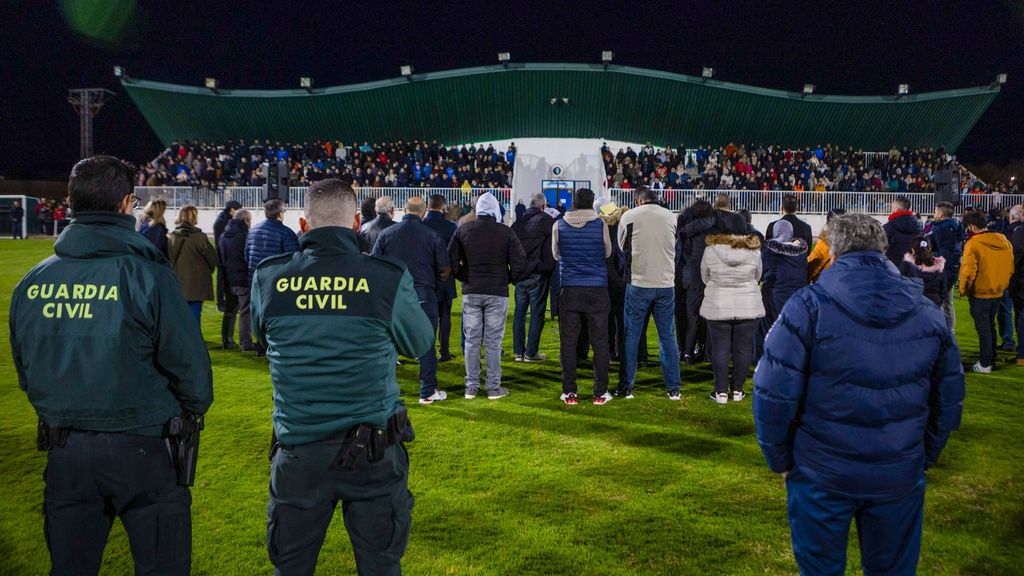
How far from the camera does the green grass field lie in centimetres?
353

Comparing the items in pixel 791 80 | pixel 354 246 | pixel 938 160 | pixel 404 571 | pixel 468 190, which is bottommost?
pixel 404 571

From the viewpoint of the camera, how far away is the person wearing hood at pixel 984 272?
302 inches

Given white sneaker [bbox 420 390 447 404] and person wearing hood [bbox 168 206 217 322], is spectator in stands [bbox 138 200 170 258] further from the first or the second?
white sneaker [bbox 420 390 447 404]

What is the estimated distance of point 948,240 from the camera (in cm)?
858

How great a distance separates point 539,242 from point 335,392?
5.74 m

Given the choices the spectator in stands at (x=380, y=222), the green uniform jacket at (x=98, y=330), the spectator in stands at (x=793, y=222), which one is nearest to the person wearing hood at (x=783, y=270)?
the spectator in stands at (x=793, y=222)

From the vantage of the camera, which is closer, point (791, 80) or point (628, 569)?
point (628, 569)

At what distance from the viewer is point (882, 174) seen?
31.6 meters

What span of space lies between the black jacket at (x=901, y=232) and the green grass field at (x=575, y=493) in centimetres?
204

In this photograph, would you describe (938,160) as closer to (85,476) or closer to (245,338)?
(245,338)

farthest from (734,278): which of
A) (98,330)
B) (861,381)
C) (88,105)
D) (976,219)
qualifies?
(88,105)

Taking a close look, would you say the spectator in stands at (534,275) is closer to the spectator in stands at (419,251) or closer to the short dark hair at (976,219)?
the spectator in stands at (419,251)

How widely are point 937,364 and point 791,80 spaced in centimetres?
4426

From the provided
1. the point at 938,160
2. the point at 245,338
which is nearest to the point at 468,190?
the point at 245,338
